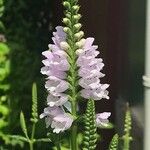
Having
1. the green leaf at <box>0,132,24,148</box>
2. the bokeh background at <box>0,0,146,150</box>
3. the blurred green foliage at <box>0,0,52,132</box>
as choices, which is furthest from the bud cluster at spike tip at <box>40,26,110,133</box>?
the green leaf at <box>0,132,24,148</box>

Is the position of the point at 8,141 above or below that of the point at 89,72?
below

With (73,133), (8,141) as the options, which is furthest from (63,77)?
(8,141)

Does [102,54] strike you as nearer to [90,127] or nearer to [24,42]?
[24,42]

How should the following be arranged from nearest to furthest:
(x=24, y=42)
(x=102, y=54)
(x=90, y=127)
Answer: (x=90, y=127) < (x=102, y=54) < (x=24, y=42)

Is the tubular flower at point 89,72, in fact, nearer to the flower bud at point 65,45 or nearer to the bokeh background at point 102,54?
the flower bud at point 65,45

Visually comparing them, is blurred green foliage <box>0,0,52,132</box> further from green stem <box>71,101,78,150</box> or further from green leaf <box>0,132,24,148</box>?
green stem <box>71,101,78,150</box>

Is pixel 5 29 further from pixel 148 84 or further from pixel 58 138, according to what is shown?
pixel 58 138

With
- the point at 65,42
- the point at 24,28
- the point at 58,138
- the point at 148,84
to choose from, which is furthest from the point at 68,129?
the point at 24,28
